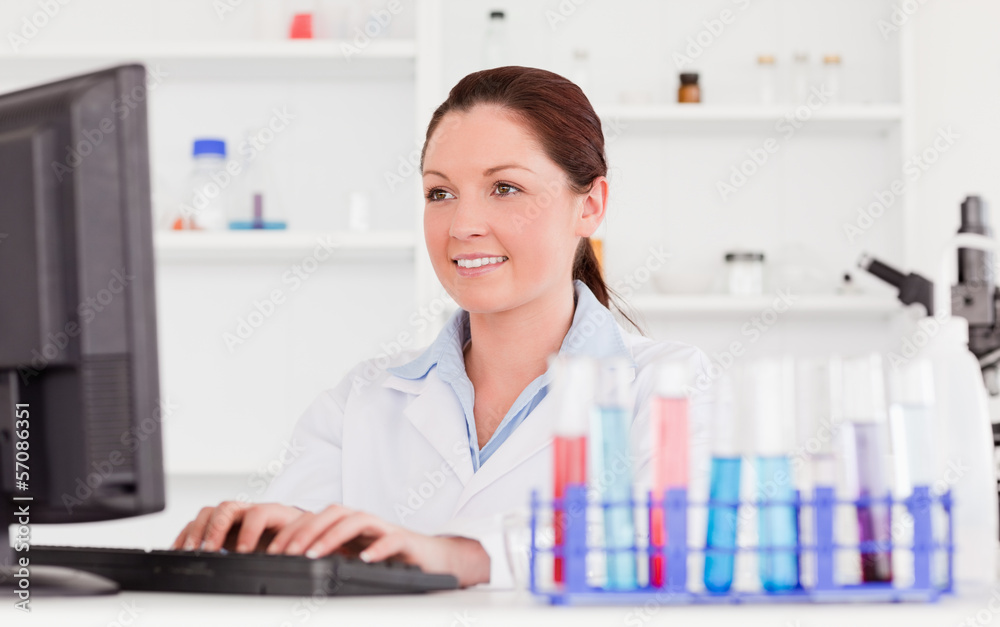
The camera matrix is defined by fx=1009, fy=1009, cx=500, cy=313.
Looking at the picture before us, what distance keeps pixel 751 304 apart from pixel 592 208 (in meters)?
1.03

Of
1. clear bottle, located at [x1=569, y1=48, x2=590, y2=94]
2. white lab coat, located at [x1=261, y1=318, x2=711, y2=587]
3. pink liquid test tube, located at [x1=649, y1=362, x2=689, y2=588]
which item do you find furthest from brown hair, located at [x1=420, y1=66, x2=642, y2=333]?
clear bottle, located at [x1=569, y1=48, x2=590, y2=94]

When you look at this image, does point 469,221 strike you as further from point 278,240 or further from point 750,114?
point 750,114

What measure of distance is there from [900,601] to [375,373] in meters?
1.07

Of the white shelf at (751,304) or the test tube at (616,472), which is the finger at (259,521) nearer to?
the test tube at (616,472)

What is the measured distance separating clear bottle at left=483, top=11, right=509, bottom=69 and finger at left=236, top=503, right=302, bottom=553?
185 centimetres

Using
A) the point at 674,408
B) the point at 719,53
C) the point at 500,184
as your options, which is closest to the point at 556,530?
the point at 674,408

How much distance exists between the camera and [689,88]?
261 centimetres

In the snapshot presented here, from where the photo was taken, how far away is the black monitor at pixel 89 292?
725 millimetres

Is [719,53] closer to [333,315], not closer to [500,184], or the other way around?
[333,315]

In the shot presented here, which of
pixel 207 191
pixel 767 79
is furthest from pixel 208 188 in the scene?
pixel 767 79

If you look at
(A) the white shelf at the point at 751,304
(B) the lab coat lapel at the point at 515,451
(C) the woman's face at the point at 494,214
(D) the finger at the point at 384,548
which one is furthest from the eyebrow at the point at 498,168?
(A) the white shelf at the point at 751,304

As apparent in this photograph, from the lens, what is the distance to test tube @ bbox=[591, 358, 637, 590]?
64 centimetres

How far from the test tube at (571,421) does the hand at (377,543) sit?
A: 7.7 inches

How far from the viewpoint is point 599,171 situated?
1.58m
